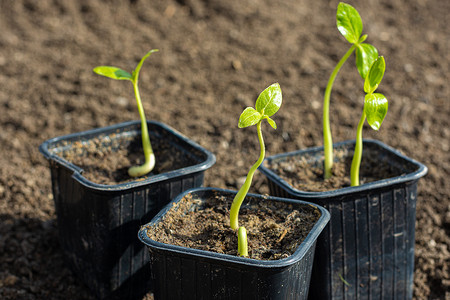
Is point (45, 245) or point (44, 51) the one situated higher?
point (44, 51)

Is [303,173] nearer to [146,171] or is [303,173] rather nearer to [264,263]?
[146,171]

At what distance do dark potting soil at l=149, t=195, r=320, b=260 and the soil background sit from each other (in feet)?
2.10

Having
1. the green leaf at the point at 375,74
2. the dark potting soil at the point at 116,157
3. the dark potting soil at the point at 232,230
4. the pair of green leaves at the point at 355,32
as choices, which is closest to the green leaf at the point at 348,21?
the pair of green leaves at the point at 355,32

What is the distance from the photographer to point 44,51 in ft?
13.3

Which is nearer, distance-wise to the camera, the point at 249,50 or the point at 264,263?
the point at 264,263

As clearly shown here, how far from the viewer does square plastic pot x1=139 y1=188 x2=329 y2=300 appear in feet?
4.77

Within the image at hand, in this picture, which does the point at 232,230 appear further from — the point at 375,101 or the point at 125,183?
the point at 375,101

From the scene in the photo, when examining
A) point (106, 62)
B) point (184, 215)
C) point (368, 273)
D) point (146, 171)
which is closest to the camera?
point (184, 215)

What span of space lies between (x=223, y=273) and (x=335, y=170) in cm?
76

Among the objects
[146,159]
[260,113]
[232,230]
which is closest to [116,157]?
[146,159]

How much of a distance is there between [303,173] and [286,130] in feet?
3.97

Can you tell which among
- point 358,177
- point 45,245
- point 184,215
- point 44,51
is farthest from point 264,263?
point 44,51

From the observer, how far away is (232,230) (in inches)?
66.4

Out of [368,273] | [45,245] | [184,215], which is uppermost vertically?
[184,215]
